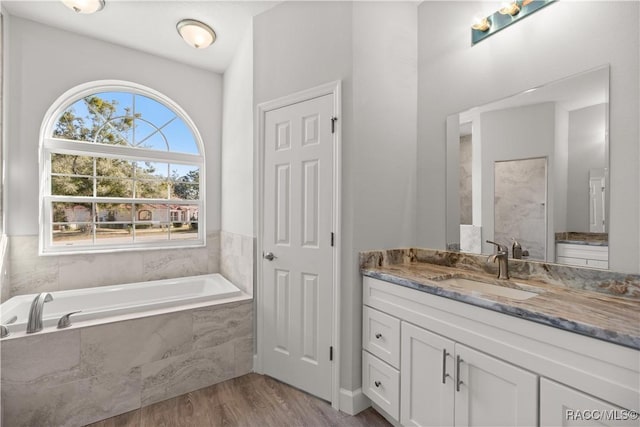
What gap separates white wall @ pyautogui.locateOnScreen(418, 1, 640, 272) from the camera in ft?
4.08

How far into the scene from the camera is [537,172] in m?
1.57

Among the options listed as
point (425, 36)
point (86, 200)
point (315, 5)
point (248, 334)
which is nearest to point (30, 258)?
point (86, 200)

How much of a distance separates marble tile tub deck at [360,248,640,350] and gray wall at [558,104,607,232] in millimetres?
→ 265

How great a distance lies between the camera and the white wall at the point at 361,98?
1816 mm

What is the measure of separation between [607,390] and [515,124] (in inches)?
52.5

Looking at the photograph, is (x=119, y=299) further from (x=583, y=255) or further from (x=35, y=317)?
(x=583, y=255)

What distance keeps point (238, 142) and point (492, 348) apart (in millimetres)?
2522

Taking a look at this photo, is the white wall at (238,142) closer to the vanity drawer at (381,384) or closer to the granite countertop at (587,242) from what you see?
the vanity drawer at (381,384)

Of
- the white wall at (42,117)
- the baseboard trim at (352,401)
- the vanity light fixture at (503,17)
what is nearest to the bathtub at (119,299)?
the white wall at (42,117)

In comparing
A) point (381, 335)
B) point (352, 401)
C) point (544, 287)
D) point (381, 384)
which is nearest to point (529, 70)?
point (544, 287)

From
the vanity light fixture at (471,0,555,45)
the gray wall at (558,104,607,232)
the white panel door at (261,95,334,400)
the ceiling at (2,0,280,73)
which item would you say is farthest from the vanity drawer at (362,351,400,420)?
the ceiling at (2,0,280,73)

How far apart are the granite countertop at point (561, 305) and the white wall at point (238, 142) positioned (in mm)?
1467

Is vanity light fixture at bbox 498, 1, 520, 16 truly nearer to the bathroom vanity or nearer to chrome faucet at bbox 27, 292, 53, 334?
the bathroom vanity

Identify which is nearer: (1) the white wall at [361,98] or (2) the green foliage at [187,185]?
(1) the white wall at [361,98]
